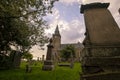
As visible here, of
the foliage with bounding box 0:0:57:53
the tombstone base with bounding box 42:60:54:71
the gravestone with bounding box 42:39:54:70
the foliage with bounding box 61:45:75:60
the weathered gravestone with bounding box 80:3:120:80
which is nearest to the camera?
the weathered gravestone with bounding box 80:3:120:80

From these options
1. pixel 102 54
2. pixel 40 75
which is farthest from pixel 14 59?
pixel 102 54

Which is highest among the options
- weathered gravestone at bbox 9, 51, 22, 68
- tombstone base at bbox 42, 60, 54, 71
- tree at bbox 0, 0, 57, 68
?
tree at bbox 0, 0, 57, 68

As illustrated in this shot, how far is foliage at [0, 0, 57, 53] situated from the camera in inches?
478

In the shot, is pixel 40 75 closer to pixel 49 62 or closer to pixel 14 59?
pixel 49 62

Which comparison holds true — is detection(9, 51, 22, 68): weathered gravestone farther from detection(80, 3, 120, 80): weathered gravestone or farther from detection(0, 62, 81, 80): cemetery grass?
detection(80, 3, 120, 80): weathered gravestone

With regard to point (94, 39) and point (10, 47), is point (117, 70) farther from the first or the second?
point (10, 47)

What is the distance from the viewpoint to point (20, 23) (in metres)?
18.5

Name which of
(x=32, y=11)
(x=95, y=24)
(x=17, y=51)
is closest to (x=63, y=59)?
(x=17, y=51)

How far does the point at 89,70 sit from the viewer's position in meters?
5.17

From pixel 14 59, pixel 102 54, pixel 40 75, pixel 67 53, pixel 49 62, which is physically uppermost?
pixel 67 53

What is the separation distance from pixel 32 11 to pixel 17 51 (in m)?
12.1

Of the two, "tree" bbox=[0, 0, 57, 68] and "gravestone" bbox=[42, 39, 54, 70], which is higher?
"tree" bbox=[0, 0, 57, 68]

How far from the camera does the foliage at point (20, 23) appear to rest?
39.8ft

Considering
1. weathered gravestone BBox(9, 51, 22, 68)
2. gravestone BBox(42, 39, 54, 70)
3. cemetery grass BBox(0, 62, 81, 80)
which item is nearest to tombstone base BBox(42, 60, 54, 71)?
gravestone BBox(42, 39, 54, 70)
